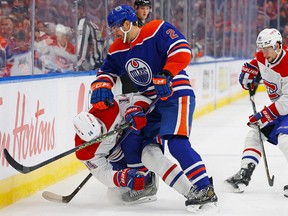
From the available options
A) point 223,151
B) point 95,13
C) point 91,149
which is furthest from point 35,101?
point 223,151

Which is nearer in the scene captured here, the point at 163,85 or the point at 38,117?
the point at 163,85

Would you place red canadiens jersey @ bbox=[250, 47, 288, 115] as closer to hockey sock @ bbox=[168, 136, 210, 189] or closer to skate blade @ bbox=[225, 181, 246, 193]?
skate blade @ bbox=[225, 181, 246, 193]

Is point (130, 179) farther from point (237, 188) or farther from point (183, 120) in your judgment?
point (237, 188)

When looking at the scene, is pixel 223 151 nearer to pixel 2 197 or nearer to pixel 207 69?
pixel 2 197

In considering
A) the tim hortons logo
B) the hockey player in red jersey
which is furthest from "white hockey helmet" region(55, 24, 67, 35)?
the hockey player in red jersey

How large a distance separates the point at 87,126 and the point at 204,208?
0.72m

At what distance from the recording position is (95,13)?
6.41 meters

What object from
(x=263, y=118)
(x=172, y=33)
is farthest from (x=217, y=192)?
(x=172, y=33)

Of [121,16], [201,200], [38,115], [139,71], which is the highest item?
[121,16]

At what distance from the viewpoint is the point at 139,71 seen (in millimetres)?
4129

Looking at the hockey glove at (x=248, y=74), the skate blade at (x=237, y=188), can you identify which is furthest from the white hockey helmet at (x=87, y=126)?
the hockey glove at (x=248, y=74)

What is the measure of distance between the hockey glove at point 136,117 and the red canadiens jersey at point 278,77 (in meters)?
0.97

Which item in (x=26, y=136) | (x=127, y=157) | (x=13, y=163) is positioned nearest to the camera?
(x=13, y=163)

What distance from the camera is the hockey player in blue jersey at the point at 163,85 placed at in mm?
3967
